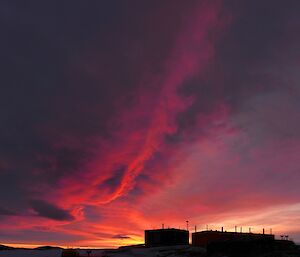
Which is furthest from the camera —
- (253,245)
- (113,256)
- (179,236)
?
(179,236)

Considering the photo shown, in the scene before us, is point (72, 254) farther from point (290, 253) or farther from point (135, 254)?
point (290, 253)

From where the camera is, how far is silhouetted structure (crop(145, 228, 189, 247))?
13375cm

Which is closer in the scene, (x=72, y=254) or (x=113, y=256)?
(x=72, y=254)

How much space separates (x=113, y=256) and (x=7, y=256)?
40.8m

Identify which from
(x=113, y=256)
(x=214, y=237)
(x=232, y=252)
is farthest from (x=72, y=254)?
(x=214, y=237)

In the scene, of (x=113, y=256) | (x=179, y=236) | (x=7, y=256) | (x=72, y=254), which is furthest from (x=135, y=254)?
(x=7, y=256)

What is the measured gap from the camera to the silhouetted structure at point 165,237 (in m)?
134

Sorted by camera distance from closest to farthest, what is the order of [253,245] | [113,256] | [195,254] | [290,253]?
[290,253], [253,245], [195,254], [113,256]

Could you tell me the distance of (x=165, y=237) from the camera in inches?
5266

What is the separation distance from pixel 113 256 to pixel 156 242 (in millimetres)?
30995

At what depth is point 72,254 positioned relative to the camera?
313 ft

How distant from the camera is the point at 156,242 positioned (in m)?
135

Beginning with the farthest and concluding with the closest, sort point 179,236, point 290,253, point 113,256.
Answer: point 179,236 → point 113,256 → point 290,253

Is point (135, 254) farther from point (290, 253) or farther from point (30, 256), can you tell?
point (290, 253)
